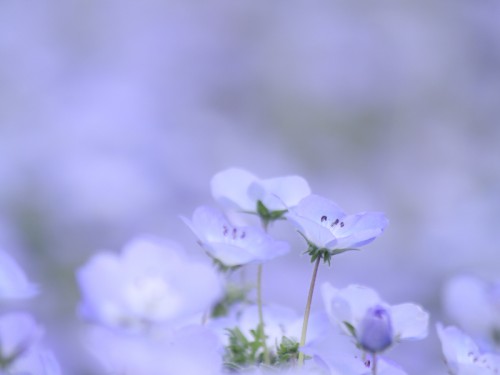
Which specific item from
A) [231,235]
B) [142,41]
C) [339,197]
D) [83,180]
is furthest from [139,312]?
[142,41]

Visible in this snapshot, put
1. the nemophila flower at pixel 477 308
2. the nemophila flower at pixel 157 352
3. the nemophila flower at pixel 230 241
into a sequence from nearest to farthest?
1. the nemophila flower at pixel 157 352
2. the nemophila flower at pixel 230 241
3. the nemophila flower at pixel 477 308

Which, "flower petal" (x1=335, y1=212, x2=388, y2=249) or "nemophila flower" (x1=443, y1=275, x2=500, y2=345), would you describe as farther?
"nemophila flower" (x1=443, y1=275, x2=500, y2=345)

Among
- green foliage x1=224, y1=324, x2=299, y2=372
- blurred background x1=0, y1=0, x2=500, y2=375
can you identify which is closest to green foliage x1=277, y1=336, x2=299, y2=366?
green foliage x1=224, y1=324, x2=299, y2=372

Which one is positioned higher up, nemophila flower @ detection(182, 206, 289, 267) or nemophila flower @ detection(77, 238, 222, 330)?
nemophila flower @ detection(182, 206, 289, 267)

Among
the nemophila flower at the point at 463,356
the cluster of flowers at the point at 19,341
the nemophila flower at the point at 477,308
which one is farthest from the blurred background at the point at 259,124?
the cluster of flowers at the point at 19,341

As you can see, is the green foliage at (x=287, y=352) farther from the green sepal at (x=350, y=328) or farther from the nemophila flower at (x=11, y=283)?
the nemophila flower at (x=11, y=283)

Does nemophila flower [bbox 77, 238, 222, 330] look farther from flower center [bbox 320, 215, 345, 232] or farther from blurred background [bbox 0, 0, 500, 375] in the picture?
blurred background [bbox 0, 0, 500, 375]

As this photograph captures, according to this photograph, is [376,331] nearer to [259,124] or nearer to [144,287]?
[144,287]

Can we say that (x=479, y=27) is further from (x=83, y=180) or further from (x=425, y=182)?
(x=83, y=180)
